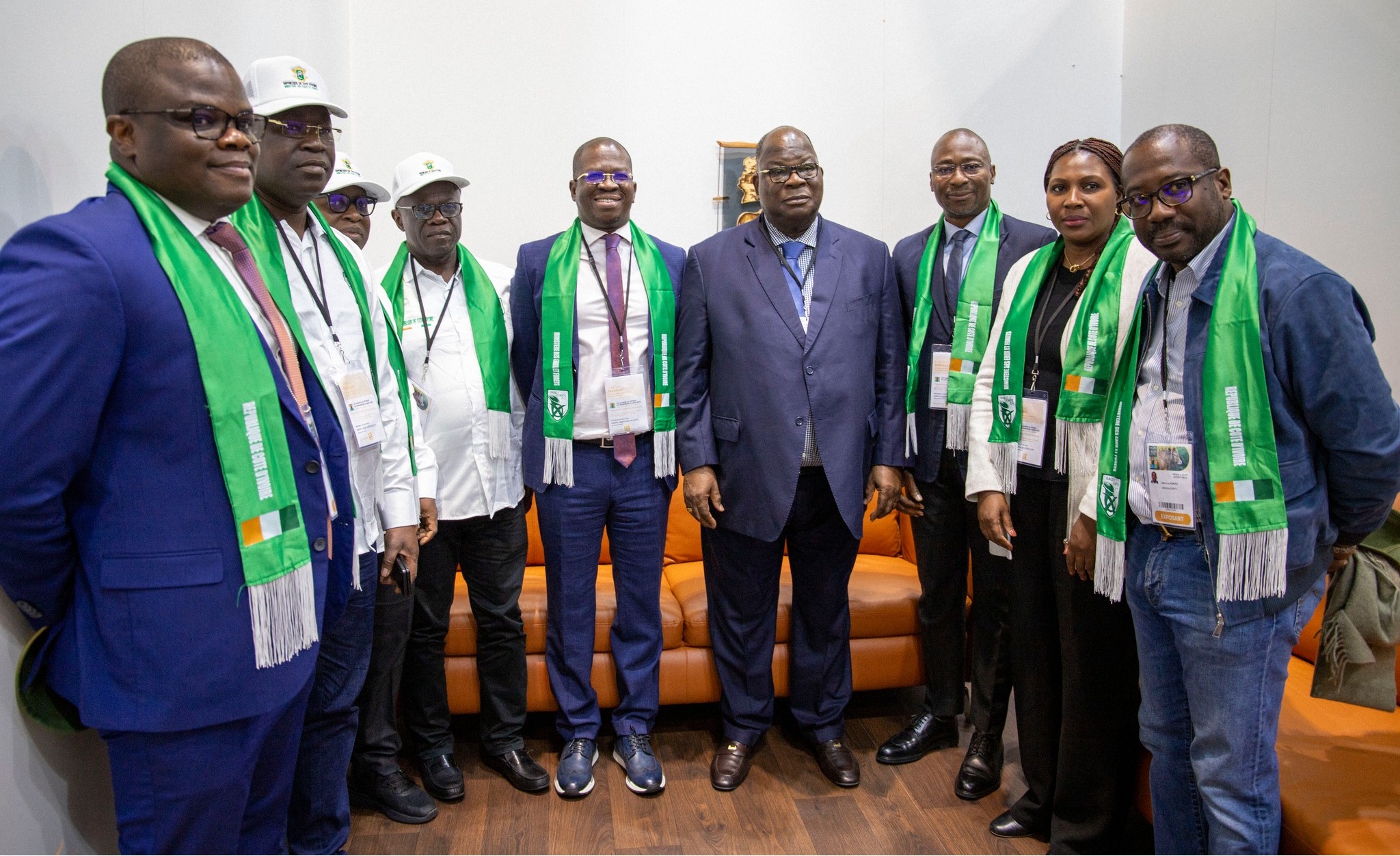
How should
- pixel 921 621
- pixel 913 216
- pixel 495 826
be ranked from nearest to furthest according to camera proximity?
1. pixel 495 826
2. pixel 921 621
3. pixel 913 216

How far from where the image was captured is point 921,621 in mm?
2934

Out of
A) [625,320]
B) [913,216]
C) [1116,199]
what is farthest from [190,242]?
[913,216]

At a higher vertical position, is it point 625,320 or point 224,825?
point 625,320

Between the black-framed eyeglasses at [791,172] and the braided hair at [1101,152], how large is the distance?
2.15 feet

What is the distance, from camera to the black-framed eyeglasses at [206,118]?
1.38 m

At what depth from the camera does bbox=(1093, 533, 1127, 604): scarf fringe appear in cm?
188

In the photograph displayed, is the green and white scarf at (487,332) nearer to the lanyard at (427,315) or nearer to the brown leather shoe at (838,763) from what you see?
the lanyard at (427,315)

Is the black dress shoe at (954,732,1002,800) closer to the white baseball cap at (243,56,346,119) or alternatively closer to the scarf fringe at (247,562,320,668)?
the scarf fringe at (247,562,320,668)

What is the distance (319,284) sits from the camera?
191 cm

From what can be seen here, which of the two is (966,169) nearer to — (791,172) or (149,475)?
(791,172)

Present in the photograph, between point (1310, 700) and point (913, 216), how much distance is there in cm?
268

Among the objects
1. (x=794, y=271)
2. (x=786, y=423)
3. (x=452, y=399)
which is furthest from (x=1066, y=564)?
(x=452, y=399)

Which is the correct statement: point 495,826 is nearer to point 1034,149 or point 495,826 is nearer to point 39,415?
point 39,415

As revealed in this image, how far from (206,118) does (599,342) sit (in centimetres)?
142
